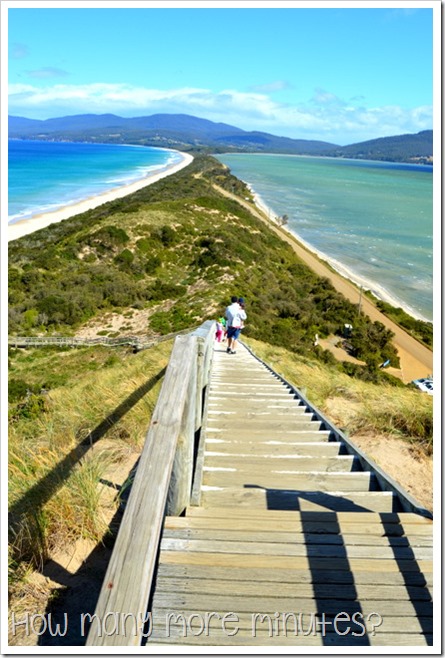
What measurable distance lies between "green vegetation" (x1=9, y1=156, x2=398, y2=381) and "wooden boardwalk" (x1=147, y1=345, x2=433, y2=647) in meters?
16.5

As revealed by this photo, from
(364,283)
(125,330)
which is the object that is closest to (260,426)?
(125,330)

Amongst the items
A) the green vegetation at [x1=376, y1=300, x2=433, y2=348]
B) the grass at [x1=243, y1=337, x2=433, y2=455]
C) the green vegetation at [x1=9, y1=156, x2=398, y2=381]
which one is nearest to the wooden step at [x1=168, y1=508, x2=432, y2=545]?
the grass at [x1=243, y1=337, x2=433, y2=455]

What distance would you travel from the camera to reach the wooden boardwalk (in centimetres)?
192

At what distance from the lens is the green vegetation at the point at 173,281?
80.2 ft

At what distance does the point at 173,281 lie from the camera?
31.5m

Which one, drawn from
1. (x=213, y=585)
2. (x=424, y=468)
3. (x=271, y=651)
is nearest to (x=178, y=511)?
(x=213, y=585)

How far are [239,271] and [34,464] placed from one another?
28176mm

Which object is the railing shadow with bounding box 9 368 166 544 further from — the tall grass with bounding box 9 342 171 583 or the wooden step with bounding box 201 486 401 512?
the wooden step with bounding box 201 486 401 512

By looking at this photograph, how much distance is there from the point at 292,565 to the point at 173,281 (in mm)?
29892

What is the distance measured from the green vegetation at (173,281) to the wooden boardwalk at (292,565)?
1649 cm

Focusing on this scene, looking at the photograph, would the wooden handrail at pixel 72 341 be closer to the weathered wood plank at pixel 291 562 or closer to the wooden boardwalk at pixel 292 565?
the wooden boardwalk at pixel 292 565

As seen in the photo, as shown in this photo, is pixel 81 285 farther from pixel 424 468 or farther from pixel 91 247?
pixel 424 468

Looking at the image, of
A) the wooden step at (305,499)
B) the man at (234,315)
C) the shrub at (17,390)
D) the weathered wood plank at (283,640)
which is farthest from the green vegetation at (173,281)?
the weathered wood plank at (283,640)

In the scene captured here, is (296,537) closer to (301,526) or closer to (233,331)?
(301,526)
